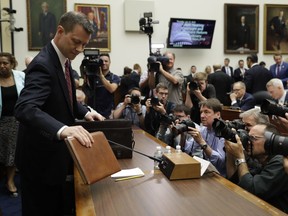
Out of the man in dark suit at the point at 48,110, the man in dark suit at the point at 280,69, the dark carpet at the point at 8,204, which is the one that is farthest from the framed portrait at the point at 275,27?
the man in dark suit at the point at 48,110

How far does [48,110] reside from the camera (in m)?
1.80

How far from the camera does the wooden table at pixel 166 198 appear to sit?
151 centimetres

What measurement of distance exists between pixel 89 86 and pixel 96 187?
75.6 inches

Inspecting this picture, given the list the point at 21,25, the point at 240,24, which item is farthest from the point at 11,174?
the point at 240,24

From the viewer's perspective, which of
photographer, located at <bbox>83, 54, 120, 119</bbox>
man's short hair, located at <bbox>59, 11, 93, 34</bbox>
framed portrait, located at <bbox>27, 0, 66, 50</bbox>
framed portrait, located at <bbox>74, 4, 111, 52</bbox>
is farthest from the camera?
framed portrait, located at <bbox>74, 4, 111, 52</bbox>

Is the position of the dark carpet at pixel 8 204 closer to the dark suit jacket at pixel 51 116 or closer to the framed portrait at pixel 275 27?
the dark suit jacket at pixel 51 116

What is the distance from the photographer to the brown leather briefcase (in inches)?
93.0

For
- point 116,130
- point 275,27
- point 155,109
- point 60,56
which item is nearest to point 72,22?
point 60,56

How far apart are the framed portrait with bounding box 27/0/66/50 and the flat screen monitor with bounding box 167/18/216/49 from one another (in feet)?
9.22

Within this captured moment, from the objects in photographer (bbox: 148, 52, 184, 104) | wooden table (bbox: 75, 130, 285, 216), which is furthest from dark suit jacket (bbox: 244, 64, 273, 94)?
wooden table (bbox: 75, 130, 285, 216)

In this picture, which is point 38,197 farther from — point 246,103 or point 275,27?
point 275,27

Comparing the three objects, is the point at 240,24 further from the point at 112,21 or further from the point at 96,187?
the point at 96,187

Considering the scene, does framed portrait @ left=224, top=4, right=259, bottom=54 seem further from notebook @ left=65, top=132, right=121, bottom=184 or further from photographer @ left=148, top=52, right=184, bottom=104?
notebook @ left=65, top=132, right=121, bottom=184

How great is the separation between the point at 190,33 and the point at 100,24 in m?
2.36
